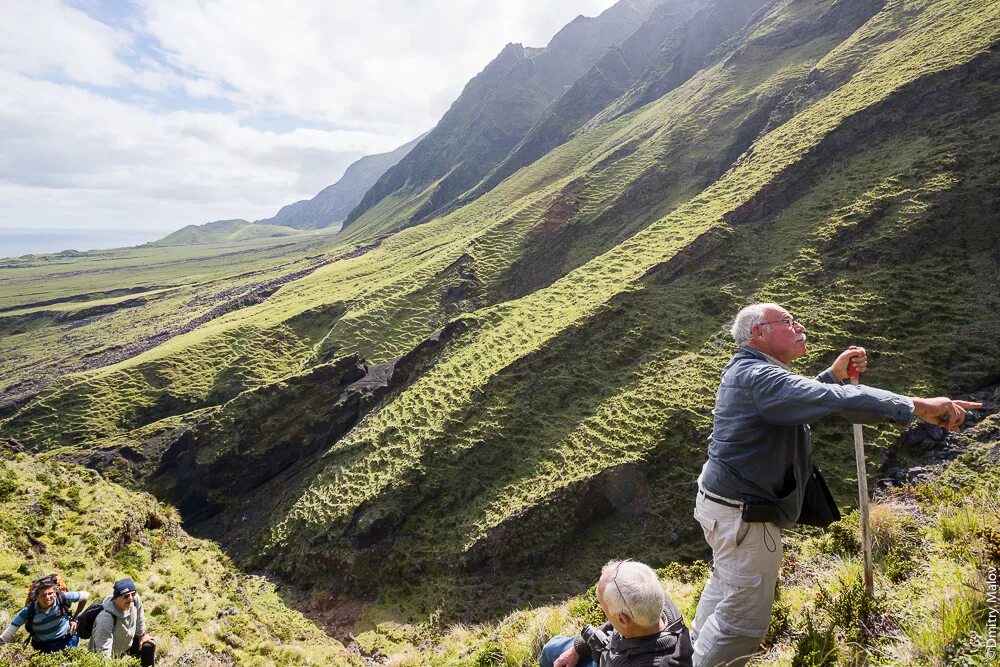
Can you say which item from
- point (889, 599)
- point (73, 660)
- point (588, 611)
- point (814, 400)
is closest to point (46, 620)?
point (73, 660)

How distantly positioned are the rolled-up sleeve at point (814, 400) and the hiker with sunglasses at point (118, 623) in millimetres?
12031

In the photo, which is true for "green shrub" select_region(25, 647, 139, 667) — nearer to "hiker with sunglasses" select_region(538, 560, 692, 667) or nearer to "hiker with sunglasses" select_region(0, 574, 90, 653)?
"hiker with sunglasses" select_region(0, 574, 90, 653)

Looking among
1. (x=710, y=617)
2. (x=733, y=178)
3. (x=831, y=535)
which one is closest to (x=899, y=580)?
(x=710, y=617)

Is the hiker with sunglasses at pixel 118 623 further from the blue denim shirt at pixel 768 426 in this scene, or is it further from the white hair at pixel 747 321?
the white hair at pixel 747 321

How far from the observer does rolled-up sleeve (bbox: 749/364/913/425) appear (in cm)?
373

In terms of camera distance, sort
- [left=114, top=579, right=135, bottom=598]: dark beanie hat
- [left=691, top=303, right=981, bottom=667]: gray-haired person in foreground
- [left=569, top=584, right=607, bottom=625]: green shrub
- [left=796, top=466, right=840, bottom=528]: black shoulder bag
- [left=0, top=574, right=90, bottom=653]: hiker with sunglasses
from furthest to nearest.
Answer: [left=114, top=579, right=135, bottom=598]: dark beanie hat, [left=0, top=574, right=90, bottom=653]: hiker with sunglasses, [left=569, top=584, right=607, bottom=625]: green shrub, [left=796, top=466, right=840, bottom=528]: black shoulder bag, [left=691, top=303, right=981, bottom=667]: gray-haired person in foreground

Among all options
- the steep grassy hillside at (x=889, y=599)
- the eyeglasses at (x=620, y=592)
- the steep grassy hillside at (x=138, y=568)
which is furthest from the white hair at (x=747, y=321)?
the steep grassy hillside at (x=138, y=568)

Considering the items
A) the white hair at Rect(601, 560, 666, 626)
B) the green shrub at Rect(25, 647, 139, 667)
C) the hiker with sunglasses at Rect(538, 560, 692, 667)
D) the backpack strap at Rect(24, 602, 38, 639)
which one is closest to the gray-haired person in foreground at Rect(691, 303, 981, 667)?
the hiker with sunglasses at Rect(538, 560, 692, 667)

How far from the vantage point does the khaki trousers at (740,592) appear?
14.5 ft

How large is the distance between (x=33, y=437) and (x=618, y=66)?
566ft

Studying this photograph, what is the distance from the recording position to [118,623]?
9.79 m

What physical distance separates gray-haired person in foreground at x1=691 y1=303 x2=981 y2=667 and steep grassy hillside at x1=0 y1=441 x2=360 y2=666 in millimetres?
13863

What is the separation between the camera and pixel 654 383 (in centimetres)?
2734

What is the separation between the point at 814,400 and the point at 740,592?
6.69ft
